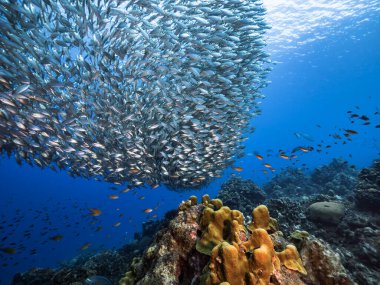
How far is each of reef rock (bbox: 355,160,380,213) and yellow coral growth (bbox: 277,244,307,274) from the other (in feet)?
25.0

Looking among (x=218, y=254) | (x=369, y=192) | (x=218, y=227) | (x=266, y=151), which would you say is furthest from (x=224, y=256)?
(x=266, y=151)

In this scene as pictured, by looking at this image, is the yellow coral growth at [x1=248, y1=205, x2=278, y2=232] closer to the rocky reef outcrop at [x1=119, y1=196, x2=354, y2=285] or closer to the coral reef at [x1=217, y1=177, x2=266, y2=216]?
the rocky reef outcrop at [x1=119, y1=196, x2=354, y2=285]

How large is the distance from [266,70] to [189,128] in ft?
17.3

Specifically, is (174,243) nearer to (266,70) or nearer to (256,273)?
(256,273)

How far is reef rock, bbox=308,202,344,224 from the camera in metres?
8.12

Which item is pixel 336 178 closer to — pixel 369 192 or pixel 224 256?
pixel 369 192

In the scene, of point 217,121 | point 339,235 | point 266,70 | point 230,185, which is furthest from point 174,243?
point 230,185

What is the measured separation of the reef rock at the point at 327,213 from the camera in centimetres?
812

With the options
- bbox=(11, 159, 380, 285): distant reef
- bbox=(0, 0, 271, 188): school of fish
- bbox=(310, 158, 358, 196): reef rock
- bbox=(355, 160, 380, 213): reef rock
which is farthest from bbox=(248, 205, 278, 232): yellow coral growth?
bbox=(310, 158, 358, 196): reef rock

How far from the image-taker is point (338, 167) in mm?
22875

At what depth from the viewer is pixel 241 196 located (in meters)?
14.0

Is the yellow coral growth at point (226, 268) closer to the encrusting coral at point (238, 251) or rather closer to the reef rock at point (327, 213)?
the encrusting coral at point (238, 251)

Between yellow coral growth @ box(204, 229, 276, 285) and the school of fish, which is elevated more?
the school of fish

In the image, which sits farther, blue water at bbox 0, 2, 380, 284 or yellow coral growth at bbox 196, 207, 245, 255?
blue water at bbox 0, 2, 380, 284
